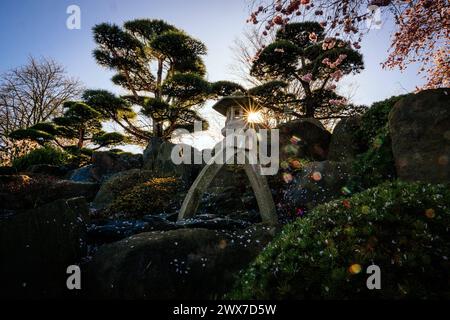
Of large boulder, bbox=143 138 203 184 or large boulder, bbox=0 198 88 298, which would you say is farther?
large boulder, bbox=143 138 203 184

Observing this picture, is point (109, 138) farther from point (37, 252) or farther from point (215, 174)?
point (37, 252)

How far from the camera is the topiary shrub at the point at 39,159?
1441 centimetres

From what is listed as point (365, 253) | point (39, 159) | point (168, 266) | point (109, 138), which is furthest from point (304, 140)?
point (109, 138)

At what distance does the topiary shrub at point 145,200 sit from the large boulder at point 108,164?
199 inches

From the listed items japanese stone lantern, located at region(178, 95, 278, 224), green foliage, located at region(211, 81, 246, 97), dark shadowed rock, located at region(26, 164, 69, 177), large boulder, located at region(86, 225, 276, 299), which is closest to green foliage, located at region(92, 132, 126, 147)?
dark shadowed rock, located at region(26, 164, 69, 177)

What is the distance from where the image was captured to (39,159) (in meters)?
15.0

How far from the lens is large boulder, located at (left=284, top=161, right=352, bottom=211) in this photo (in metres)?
6.59

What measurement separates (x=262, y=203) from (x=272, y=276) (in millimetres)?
3036

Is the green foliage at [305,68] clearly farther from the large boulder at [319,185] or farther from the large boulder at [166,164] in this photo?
the large boulder at [319,185]

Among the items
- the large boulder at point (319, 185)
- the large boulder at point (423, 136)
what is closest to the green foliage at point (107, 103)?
the large boulder at point (319, 185)

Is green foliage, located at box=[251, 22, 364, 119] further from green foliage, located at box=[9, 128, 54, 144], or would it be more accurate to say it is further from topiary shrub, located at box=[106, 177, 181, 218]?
green foliage, located at box=[9, 128, 54, 144]

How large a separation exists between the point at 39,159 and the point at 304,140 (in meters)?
13.5

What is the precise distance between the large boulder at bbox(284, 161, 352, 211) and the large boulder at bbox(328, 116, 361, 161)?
87.8 inches
